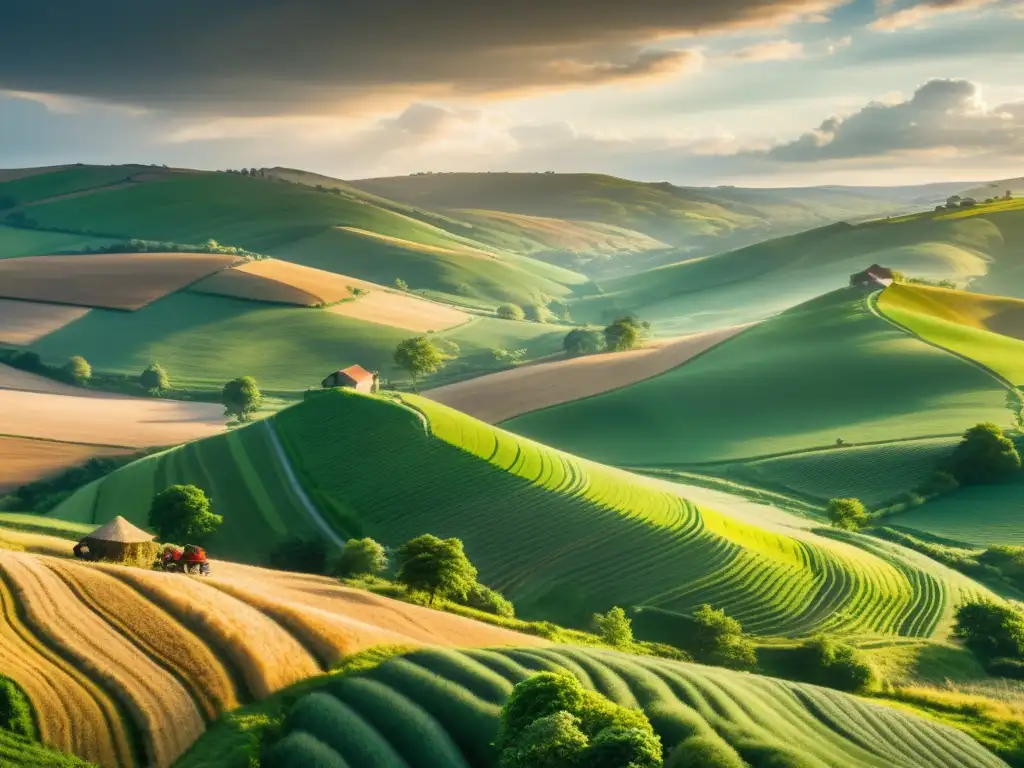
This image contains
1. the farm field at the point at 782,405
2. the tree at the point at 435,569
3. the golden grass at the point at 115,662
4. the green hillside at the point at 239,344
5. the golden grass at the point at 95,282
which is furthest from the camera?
the golden grass at the point at 95,282

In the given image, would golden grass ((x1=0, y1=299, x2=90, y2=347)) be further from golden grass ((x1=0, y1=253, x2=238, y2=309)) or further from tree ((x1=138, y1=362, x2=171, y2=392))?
tree ((x1=138, y1=362, x2=171, y2=392))

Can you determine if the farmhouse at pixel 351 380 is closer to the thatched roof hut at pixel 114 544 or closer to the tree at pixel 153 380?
the tree at pixel 153 380

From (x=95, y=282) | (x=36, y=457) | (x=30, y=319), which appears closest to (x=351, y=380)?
(x=36, y=457)

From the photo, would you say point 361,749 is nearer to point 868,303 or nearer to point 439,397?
point 439,397

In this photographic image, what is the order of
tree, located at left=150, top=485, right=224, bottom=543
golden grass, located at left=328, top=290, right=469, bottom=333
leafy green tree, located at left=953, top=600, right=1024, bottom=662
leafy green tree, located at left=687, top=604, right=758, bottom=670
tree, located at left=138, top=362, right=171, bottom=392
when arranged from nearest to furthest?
leafy green tree, located at left=687, top=604, right=758, bottom=670 < leafy green tree, located at left=953, top=600, right=1024, bottom=662 < tree, located at left=150, top=485, right=224, bottom=543 < tree, located at left=138, top=362, right=171, bottom=392 < golden grass, located at left=328, top=290, right=469, bottom=333

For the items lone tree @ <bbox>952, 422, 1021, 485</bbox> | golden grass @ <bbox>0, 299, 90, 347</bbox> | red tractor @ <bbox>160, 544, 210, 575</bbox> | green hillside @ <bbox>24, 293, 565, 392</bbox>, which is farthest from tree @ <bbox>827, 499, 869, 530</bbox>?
golden grass @ <bbox>0, 299, 90, 347</bbox>

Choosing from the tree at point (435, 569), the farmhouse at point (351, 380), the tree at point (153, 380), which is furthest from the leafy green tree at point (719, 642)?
the tree at point (153, 380)
